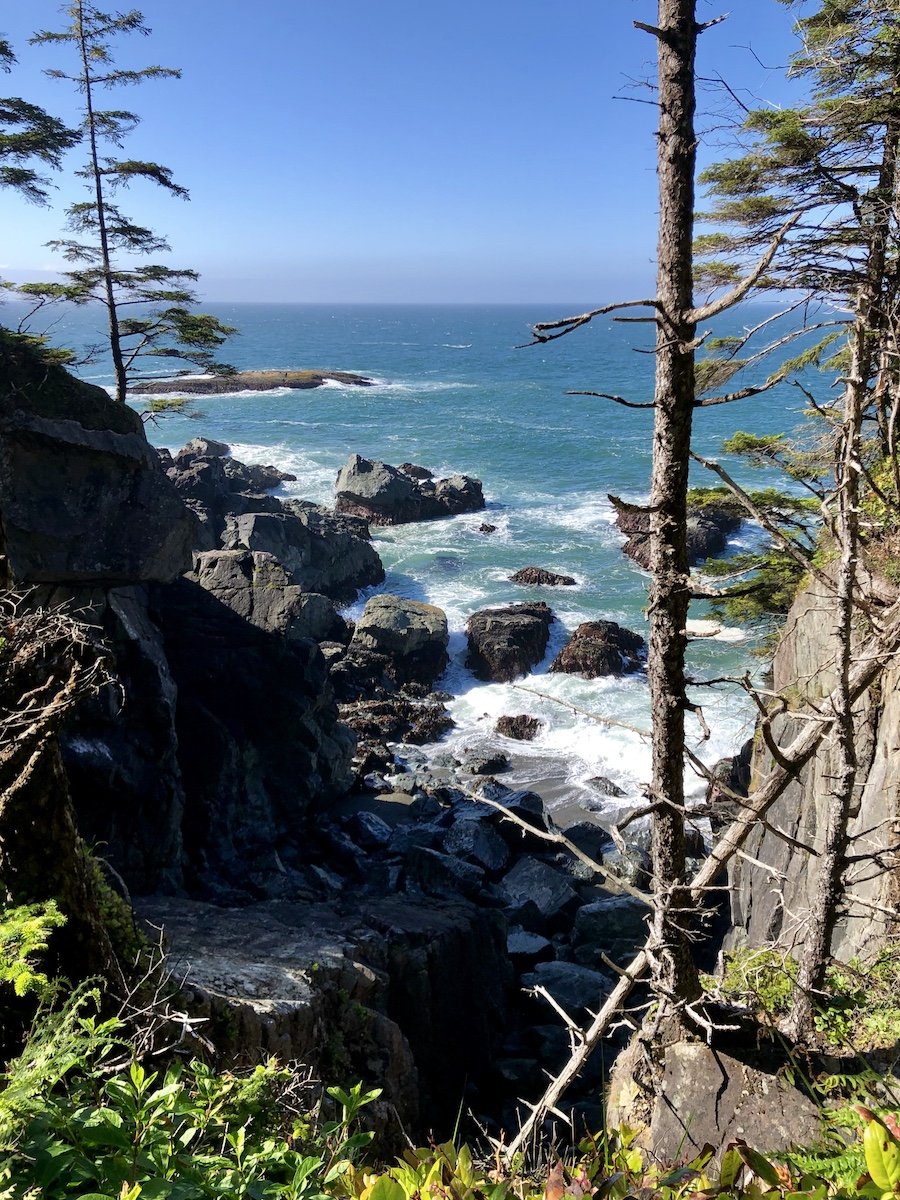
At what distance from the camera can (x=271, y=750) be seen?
18.9 m

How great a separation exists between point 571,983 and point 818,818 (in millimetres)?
5971

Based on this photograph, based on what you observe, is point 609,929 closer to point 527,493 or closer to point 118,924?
point 118,924

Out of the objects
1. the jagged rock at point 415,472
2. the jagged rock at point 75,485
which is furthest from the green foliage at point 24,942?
the jagged rock at point 415,472

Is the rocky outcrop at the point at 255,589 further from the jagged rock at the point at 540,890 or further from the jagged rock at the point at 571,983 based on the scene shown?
the jagged rock at the point at 571,983

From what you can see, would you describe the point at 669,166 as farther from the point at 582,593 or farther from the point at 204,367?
the point at 582,593

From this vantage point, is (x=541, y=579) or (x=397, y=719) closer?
(x=397, y=719)

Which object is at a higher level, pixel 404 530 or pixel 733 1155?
pixel 733 1155

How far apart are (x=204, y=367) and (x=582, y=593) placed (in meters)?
17.7

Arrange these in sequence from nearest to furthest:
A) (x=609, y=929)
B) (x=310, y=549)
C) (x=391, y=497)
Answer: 1. (x=609, y=929)
2. (x=310, y=549)
3. (x=391, y=497)

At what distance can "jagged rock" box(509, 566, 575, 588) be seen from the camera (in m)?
34.2

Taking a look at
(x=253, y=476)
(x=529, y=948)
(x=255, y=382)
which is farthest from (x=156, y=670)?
(x=255, y=382)

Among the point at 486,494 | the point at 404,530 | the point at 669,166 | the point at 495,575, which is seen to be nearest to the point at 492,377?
the point at 486,494

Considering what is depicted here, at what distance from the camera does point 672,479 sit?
4.39 m

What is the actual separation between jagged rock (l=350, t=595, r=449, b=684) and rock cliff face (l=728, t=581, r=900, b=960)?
16022 millimetres
